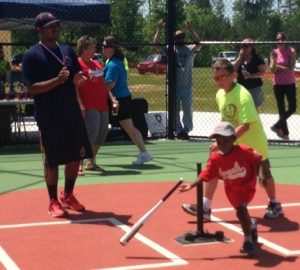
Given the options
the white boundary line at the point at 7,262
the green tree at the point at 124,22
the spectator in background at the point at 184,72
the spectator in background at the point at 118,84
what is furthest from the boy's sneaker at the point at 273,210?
the green tree at the point at 124,22

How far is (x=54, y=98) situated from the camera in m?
7.02

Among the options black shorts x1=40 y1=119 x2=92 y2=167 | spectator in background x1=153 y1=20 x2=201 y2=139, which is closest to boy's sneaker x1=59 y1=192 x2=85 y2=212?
black shorts x1=40 y1=119 x2=92 y2=167

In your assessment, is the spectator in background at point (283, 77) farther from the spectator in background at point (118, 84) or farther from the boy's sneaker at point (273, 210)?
the boy's sneaker at point (273, 210)

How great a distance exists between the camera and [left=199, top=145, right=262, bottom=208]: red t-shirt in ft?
18.9

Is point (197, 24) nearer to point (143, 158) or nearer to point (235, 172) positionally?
point (143, 158)

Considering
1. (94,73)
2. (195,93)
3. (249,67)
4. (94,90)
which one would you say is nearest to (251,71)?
(249,67)

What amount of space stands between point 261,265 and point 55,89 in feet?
9.21

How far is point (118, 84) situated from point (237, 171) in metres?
4.75

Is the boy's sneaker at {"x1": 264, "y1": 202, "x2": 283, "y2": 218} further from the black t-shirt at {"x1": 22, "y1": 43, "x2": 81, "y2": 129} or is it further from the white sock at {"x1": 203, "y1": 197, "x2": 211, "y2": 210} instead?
the black t-shirt at {"x1": 22, "y1": 43, "x2": 81, "y2": 129}

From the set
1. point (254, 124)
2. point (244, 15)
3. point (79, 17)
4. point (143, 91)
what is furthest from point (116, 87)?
point (244, 15)

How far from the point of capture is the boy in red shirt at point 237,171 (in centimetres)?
570

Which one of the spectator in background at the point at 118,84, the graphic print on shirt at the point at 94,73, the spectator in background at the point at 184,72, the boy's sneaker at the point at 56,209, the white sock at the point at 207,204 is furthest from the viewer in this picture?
the spectator in background at the point at 184,72

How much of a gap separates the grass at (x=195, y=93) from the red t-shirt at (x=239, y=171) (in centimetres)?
846

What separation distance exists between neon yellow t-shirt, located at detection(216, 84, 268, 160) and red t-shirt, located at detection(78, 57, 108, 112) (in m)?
2.80
